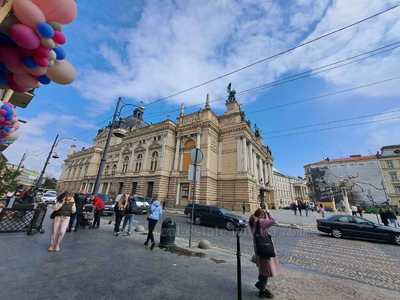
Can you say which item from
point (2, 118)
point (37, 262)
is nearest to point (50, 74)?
point (2, 118)

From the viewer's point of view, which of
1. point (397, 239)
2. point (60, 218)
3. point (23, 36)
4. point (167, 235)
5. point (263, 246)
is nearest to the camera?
point (23, 36)

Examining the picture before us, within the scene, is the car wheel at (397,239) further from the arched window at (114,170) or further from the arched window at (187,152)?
the arched window at (114,170)

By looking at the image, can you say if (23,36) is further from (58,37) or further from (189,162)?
(189,162)

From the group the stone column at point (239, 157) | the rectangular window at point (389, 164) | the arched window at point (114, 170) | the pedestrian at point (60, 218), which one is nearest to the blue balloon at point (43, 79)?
the pedestrian at point (60, 218)

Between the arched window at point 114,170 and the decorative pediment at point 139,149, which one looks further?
the arched window at point 114,170

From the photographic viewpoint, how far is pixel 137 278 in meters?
3.69

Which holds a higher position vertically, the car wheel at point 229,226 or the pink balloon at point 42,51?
the pink balloon at point 42,51

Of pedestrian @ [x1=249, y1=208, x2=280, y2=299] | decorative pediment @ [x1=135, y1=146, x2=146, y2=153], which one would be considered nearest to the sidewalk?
pedestrian @ [x1=249, y1=208, x2=280, y2=299]

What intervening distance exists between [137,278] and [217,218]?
32.7 ft

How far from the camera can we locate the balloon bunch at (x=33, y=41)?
1479 mm

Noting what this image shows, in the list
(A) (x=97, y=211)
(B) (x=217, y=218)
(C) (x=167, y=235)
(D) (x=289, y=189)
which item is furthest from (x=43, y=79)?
(D) (x=289, y=189)

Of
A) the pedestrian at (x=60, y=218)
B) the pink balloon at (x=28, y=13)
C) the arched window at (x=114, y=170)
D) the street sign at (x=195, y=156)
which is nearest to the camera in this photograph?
the pink balloon at (x=28, y=13)

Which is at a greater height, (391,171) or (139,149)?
(391,171)

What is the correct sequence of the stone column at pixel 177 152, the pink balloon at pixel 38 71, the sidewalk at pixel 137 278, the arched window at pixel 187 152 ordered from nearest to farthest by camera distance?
the pink balloon at pixel 38 71 < the sidewalk at pixel 137 278 < the arched window at pixel 187 152 < the stone column at pixel 177 152
